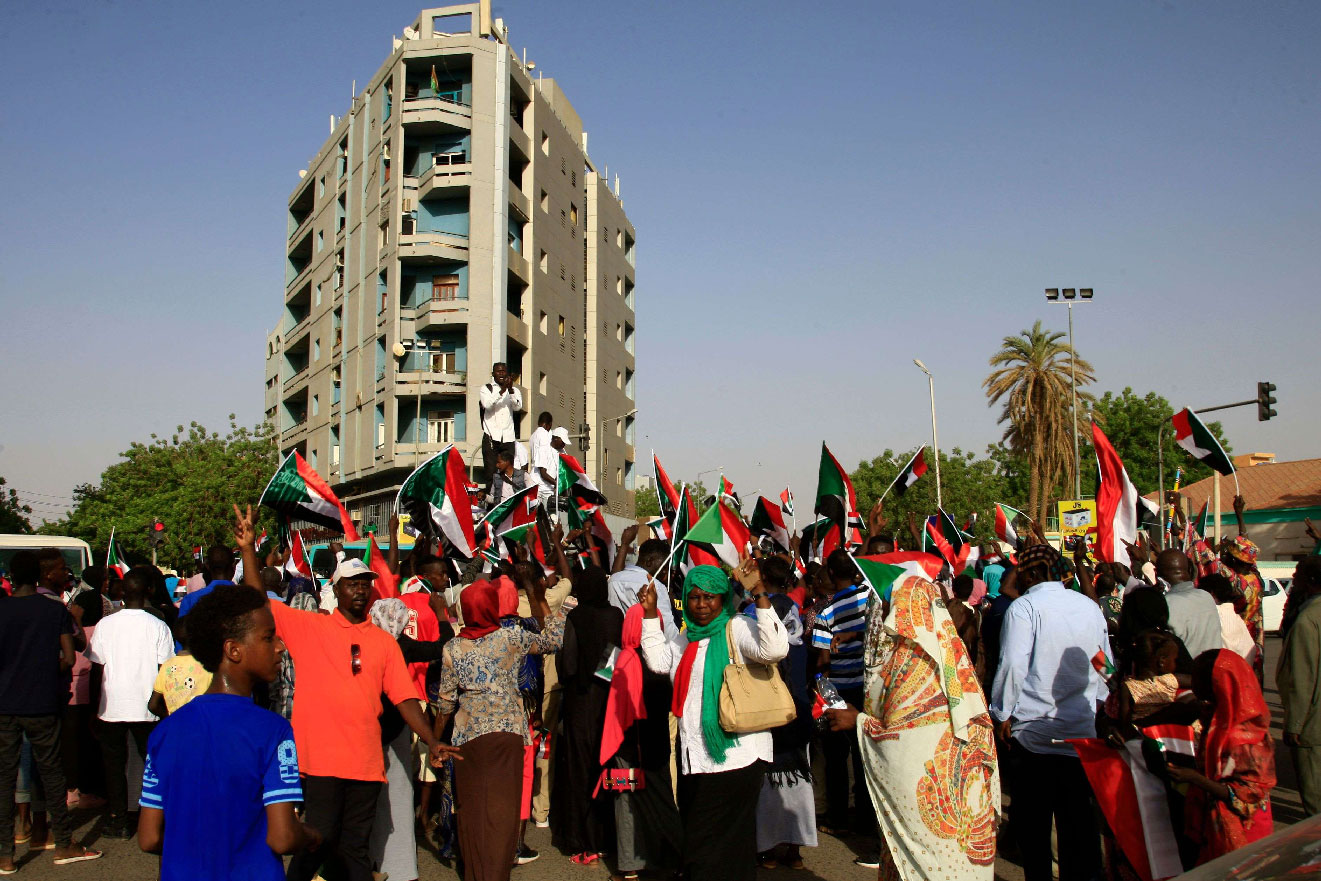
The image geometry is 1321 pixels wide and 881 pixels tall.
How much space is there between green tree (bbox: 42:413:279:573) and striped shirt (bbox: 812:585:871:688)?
1704 inches

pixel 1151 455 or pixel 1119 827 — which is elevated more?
pixel 1151 455

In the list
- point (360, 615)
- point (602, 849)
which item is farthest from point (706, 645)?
point (602, 849)

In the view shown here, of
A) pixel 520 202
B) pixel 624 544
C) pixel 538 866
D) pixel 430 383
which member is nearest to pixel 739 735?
pixel 538 866

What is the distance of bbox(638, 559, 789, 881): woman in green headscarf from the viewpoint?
205 inches

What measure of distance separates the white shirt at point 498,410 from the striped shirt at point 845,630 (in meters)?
6.51

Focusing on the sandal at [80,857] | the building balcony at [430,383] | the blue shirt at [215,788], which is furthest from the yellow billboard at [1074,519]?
the blue shirt at [215,788]

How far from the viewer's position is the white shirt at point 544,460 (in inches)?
447

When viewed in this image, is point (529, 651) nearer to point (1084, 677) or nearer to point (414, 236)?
point (1084, 677)

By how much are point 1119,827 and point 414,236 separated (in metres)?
37.9

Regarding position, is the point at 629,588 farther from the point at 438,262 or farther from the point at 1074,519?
the point at 438,262

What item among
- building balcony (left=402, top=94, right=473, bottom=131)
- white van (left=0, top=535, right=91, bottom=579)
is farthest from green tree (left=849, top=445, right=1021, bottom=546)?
white van (left=0, top=535, right=91, bottom=579)

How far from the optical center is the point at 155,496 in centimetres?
4950

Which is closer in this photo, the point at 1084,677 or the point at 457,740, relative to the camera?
the point at 1084,677

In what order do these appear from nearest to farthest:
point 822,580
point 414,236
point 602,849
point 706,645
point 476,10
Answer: point 706,645, point 602,849, point 822,580, point 414,236, point 476,10
